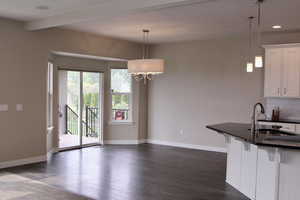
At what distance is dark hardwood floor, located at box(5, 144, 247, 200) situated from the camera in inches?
177

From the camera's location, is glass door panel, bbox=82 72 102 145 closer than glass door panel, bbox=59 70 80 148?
No

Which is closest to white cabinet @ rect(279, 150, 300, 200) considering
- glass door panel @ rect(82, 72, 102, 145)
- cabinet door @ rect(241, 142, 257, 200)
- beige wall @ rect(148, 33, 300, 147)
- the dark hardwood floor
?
cabinet door @ rect(241, 142, 257, 200)

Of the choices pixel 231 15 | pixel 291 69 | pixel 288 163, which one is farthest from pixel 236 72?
pixel 288 163

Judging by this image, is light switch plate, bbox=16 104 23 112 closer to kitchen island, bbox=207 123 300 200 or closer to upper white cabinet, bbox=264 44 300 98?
kitchen island, bbox=207 123 300 200

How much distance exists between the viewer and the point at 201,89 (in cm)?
812

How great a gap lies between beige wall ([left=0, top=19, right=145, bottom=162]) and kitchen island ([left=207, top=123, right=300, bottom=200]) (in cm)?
→ 378

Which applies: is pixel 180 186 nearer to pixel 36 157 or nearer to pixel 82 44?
pixel 36 157

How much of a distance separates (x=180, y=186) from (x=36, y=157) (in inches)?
126

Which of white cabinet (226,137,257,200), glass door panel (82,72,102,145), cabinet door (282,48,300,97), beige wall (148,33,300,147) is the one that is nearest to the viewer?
white cabinet (226,137,257,200)

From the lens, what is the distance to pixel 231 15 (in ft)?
17.5

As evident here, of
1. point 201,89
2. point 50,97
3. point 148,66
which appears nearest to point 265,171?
point 148,66

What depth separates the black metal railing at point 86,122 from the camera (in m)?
8.08

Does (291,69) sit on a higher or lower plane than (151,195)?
higher

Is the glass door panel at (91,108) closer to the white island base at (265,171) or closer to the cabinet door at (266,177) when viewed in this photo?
the white island base at (265,171)
